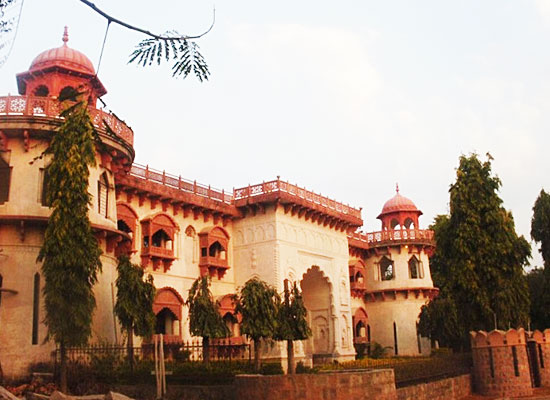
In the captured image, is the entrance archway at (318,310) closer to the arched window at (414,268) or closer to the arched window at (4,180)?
the arched window at (414,268)

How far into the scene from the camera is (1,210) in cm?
1697

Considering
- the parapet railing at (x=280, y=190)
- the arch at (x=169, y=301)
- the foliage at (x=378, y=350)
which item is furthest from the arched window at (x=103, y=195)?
the foliage at (x=378, y=350)

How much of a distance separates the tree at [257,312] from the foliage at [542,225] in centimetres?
1990

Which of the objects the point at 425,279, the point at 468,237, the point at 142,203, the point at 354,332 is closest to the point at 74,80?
the point at 142,203

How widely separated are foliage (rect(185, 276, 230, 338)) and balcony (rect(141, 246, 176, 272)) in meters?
5.44

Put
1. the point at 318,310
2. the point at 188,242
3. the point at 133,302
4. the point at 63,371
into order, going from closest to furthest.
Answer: the point at 63,371
the point at 133,302
the point at 188,242
the point at 318,310

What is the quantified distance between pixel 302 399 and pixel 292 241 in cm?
1382

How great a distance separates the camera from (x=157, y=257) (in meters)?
23.3

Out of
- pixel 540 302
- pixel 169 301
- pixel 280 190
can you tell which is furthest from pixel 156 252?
pixel 540 302

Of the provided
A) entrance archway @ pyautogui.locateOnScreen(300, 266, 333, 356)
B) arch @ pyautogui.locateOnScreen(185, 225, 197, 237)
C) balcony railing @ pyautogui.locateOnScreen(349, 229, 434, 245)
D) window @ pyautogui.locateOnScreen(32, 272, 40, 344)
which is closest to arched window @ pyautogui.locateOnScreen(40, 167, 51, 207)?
window @ pyautogui.locateOnScreen(32, 272, 40, 344)

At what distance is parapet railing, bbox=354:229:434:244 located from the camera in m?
36.2

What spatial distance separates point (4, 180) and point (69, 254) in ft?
16.1

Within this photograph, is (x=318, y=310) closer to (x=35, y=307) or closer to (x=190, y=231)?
(x=190, y=231)

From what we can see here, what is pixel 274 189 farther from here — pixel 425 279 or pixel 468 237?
pixel 425 279
